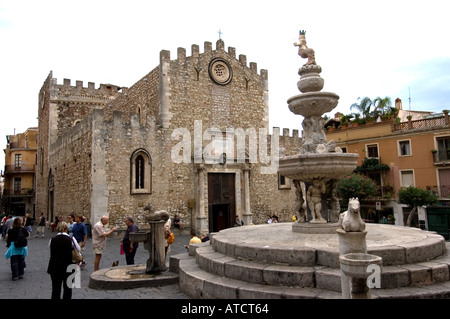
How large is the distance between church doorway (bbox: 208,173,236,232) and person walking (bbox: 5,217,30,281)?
12373 millimetres

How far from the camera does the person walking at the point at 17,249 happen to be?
8.34m

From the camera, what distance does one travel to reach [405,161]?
2700 cm

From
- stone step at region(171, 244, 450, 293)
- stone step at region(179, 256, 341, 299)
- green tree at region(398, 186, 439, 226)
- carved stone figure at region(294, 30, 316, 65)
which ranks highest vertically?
carved stone figure at region(294, 30, 316, 65)

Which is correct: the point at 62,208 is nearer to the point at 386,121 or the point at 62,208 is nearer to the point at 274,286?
the point at 274,286

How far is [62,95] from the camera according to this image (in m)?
26.7

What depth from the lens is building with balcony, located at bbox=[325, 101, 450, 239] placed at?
24.7 meters

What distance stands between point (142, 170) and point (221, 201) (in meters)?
5.29

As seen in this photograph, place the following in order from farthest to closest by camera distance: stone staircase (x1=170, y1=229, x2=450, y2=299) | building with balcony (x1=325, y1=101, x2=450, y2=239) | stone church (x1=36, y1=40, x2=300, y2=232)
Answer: building with balcony (x1=325, y1=101, x2=450, y2=239), stone church (x1=36, y1=40, x2=300, y2=232), stone staircase (x1=170, y1=229, x2=450, y2=299)

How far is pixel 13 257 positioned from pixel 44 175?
902 inches

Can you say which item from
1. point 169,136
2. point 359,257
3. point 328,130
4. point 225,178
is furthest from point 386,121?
point 359,257

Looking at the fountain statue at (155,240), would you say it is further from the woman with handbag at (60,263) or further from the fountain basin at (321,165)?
the fountain basin at (321,165)

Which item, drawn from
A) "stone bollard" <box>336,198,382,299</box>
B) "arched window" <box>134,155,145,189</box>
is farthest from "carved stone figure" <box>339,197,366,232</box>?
"arched window" <box>134,155,145,189</box>

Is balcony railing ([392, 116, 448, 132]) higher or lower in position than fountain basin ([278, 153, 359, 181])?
higher

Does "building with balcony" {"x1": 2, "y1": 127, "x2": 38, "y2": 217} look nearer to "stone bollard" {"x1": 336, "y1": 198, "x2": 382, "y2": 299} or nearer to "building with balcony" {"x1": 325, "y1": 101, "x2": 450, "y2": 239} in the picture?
"building with balcony" {"x1": 325, "y1": 101, "x2": 450, "y2": 239}
